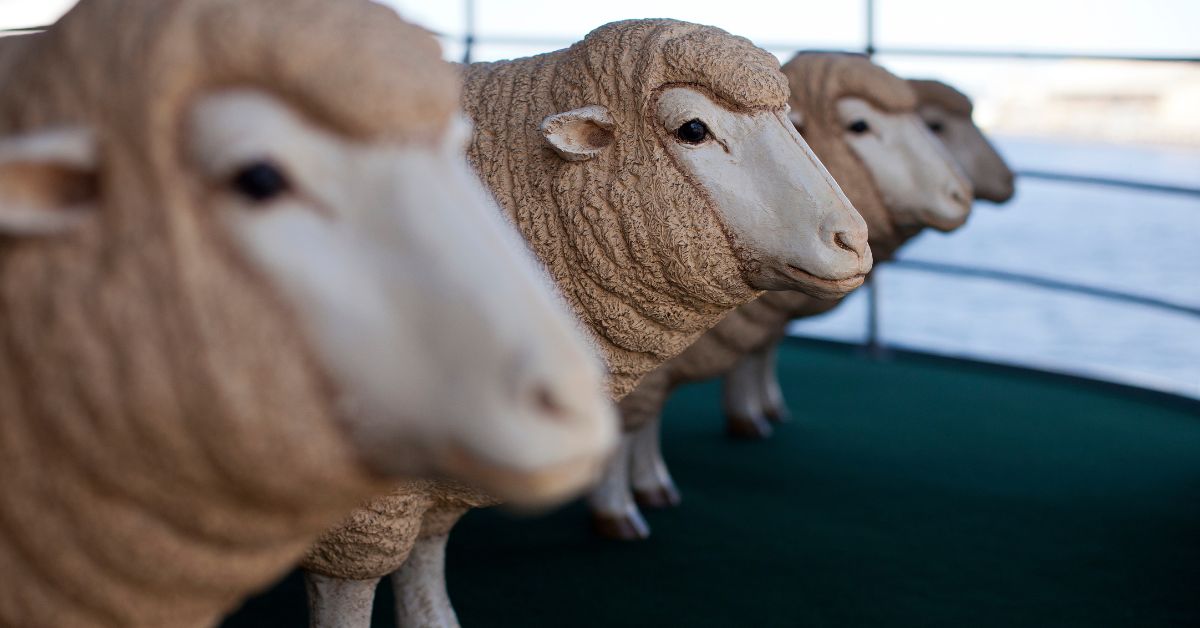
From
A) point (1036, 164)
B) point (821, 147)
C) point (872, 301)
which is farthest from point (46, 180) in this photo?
point (1036, 164)

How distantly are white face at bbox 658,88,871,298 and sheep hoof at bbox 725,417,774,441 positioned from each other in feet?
8.33

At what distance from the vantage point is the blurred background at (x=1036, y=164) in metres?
5.40

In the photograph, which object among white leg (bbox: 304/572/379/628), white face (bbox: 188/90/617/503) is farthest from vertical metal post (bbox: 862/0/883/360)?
white face (bbox: 188/90/617/503)

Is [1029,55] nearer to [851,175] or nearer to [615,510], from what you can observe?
[851,175]

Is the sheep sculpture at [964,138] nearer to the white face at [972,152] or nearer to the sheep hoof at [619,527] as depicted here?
the white face at [972,152]

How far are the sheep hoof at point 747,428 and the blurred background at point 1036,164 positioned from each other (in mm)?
1379

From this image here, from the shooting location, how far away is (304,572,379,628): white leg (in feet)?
6.50

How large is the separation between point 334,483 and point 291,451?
0.15 ft

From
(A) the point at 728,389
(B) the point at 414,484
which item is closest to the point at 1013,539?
(A) the point at 728,389

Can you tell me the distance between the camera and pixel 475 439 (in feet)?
2.85

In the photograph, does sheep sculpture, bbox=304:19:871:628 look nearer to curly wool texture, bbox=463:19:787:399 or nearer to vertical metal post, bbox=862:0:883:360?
curly wool texture, bbox=463:19:787:399

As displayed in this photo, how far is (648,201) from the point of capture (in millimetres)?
1903

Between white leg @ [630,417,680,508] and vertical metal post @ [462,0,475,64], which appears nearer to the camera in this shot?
white leg @ [630,417,680,508]

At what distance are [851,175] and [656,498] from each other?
116 centimetres
